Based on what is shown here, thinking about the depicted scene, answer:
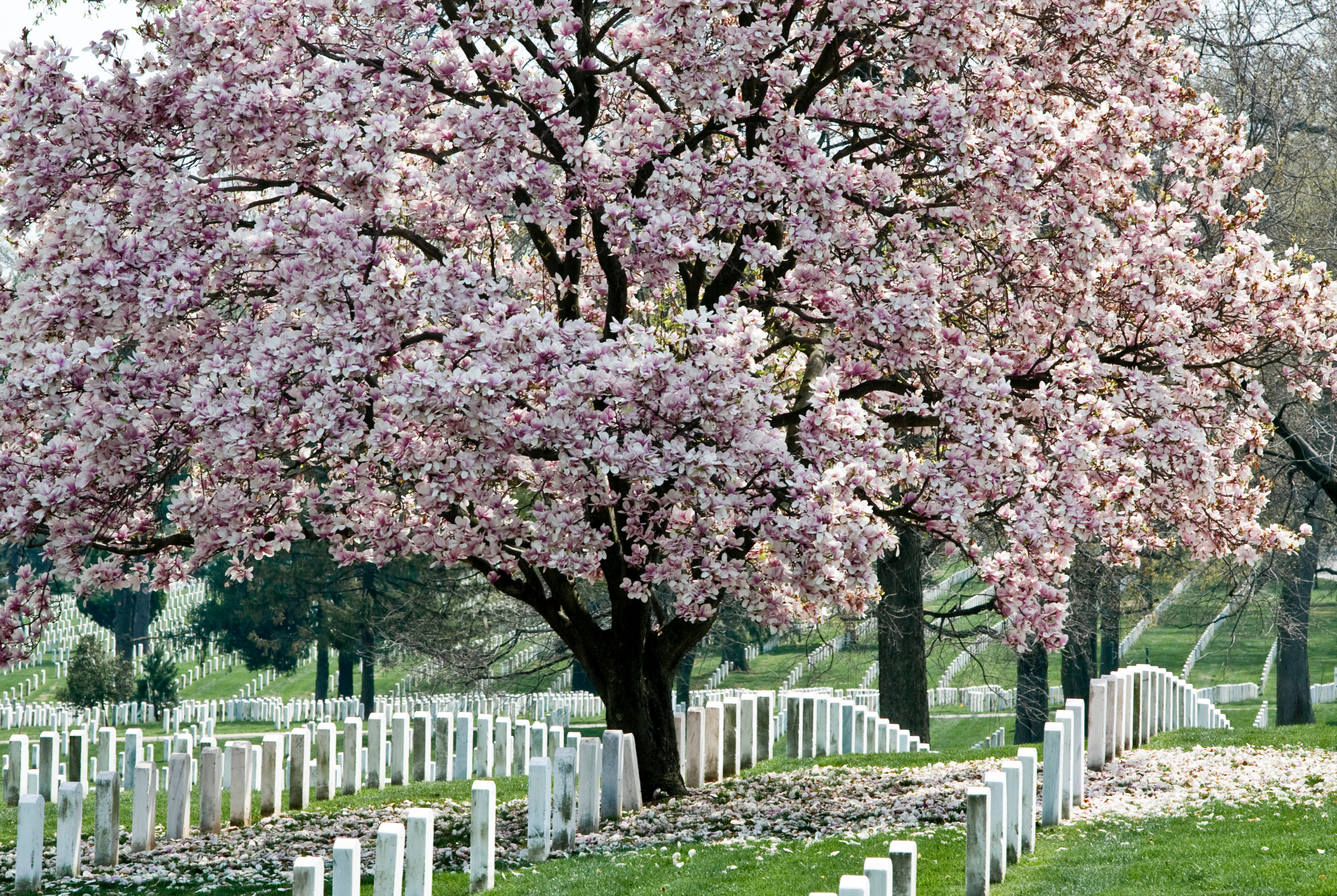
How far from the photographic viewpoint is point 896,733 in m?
17.8

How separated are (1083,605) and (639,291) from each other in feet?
40.1

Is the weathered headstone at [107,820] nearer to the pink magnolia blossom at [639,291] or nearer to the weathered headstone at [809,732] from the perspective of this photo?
the pink magnolia blossom at [639,291]

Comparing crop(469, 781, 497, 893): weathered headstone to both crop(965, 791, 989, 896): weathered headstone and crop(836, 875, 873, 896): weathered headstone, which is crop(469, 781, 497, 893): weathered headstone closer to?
crop(965, 791, 989, 896): weathered headstone

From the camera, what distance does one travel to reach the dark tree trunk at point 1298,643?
26312 mm

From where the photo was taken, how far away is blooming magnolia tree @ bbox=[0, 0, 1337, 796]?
30.4 feet

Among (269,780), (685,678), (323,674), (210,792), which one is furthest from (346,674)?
(210,792)

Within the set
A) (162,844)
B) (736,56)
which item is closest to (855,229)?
(736,56)

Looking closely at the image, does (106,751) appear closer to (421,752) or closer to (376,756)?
(376,756)

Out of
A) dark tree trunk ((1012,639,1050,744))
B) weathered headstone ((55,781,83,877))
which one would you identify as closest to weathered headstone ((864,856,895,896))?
weathered headstone ((55,781,83,877))

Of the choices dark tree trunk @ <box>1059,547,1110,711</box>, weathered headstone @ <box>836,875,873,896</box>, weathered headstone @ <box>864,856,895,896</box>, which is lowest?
weathered headstone @ <box>864,856,895,896</box>

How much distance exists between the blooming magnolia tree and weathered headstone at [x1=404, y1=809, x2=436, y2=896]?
2582 millimetres

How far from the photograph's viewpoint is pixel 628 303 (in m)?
12.7

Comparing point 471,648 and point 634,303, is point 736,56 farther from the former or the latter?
point 471,648

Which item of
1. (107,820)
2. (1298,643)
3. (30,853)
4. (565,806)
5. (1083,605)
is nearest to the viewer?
(30,853)
